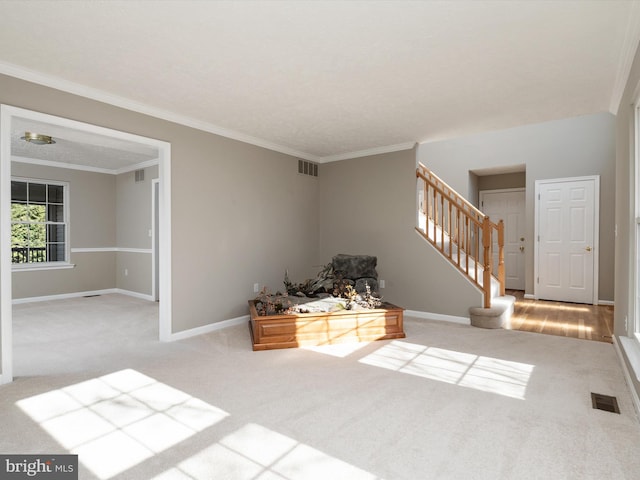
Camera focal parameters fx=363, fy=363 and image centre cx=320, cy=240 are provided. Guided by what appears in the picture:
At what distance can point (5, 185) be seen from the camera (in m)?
2.88

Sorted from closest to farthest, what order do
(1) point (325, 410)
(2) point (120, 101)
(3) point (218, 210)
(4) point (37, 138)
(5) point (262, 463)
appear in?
(5) point (262, 463) < (1) point (325, 410) < (2) point (120, 101) < (3) point (218, 210) < (4) point (37, 138)

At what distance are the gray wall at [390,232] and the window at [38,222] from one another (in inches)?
198

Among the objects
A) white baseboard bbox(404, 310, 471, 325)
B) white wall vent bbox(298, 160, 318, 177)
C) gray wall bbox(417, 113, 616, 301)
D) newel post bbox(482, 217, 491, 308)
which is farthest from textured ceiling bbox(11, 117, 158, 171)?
gray wall bbox(417, 113, 616, 301)

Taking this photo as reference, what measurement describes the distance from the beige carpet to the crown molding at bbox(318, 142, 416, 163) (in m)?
2.86

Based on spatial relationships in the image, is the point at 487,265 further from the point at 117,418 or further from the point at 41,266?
the point at 41,266

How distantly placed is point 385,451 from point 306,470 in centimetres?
45

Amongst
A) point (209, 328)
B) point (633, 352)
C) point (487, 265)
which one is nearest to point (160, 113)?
point (209, 328)

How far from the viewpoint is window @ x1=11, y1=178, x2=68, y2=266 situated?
6.50 m

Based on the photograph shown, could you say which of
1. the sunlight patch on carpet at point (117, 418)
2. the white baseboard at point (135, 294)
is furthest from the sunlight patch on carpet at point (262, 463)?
the white baseboard at point (135, 294)

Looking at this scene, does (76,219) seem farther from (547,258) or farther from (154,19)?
(547,258)

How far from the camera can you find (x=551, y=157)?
21.2 ft

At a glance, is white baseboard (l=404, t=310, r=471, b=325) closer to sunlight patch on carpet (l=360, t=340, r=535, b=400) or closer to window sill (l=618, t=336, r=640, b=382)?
sunlight patch on carpet (l=360, t=340, r=535, b=400)

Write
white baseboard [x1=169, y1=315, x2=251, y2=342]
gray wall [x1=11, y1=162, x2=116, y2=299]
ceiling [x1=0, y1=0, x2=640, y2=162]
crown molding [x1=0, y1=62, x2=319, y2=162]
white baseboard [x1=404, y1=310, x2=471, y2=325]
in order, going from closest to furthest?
1. ceiling [x1=0, y1=0, x2=640, y2=162]
2. crown molding [x1=0, y1=62, x2=319, y2=162]
3. white baseboard [x1=169, y1=315, x2=251, y2=342]
4. white baseboard [x1=404, y1=310, x2=471, y2=325]
5. gray wall [x1=11, y1=162, x2=116, y2=299]
